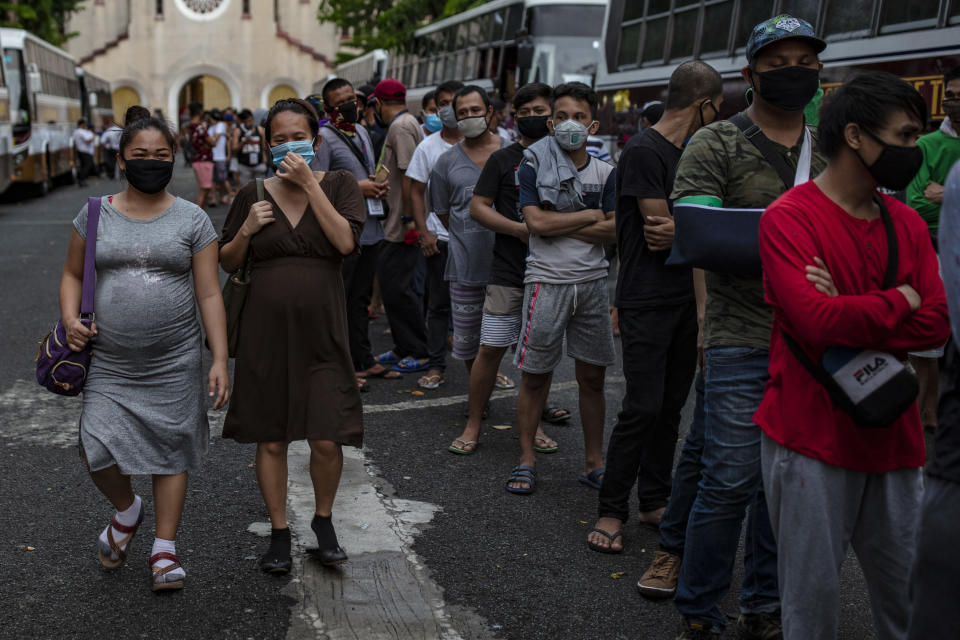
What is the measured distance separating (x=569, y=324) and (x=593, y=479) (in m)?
0.74

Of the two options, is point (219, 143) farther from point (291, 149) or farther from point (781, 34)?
point (781, 34)

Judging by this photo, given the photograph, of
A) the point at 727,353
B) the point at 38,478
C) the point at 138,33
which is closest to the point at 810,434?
the point at 727,353

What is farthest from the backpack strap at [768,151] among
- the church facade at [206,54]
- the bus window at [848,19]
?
the church facade at [206,54]

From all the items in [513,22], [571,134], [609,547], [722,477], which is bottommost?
[609,547]

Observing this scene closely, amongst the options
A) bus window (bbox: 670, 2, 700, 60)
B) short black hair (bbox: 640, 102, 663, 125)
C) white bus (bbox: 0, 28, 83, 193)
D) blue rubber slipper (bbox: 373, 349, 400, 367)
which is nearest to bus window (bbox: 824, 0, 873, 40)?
short black hair (bbox: 640, 102, 663, 125)

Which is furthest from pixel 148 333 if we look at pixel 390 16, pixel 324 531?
pixel 390 16

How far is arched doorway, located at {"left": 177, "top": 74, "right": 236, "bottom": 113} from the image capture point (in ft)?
204

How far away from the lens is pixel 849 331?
2529 mm

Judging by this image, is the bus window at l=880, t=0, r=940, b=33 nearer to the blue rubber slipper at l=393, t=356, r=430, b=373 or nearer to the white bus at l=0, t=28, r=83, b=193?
the blue rubber slipper at l=393, t=356, r=430, b=373

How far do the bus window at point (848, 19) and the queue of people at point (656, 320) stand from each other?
2.85 meters

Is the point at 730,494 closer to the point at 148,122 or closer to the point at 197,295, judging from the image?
the point at 197,295

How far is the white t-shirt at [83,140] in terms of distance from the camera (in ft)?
98.8

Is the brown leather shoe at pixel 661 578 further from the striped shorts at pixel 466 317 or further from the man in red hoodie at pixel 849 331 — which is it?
the striped shorts at pixel 466 317

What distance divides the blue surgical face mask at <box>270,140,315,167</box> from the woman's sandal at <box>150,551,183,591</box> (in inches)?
56.6
